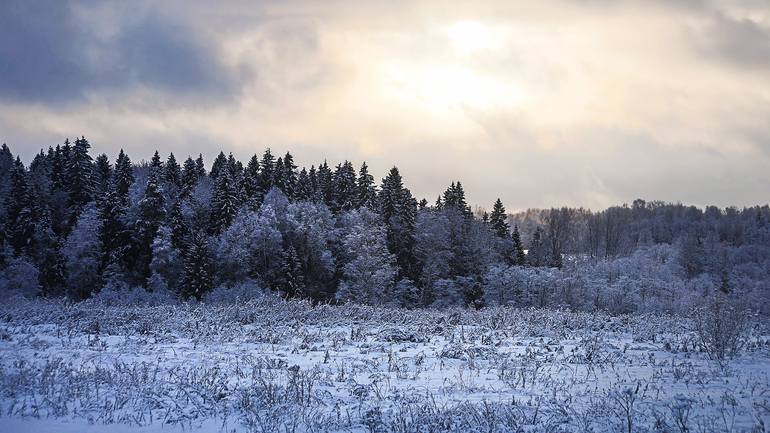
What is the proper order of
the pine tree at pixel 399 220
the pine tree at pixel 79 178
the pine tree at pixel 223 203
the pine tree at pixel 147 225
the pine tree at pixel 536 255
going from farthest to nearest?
the pine tree at pixel 536 255 < the pine tree at pixel 79 178 < the pine tree at pixel 399 220 < the pine tree at pixel 223 203 < the pine tree at pixel 147 225

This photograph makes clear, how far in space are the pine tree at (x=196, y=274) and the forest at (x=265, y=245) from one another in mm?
118

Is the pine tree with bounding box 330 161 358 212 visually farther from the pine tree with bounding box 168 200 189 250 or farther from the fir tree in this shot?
the pine tree with bounding box 168 200 189 250

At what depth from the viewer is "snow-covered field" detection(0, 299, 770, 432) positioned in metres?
8.61

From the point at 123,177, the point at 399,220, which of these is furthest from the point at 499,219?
the point at 123,177

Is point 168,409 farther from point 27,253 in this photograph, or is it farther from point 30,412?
point 27,253

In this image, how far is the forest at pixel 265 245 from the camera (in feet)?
184

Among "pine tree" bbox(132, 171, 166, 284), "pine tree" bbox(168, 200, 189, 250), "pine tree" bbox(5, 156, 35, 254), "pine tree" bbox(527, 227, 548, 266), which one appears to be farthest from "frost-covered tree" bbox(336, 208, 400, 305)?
"pine tree" bbox(5, 156, 35, 254)

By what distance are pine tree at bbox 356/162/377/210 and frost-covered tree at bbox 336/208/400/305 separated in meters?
9.73

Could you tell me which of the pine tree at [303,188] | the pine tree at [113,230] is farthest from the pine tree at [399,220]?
the pine tree at [113,230]

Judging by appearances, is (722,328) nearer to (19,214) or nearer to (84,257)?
(84,257)

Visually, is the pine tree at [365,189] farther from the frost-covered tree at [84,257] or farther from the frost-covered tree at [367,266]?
Answer: the frost-covered tree at [84,257]

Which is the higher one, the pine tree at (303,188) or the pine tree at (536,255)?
the pine tree at (303,188)

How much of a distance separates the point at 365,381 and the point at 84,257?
2193 inches

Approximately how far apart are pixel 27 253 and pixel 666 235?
496ft
